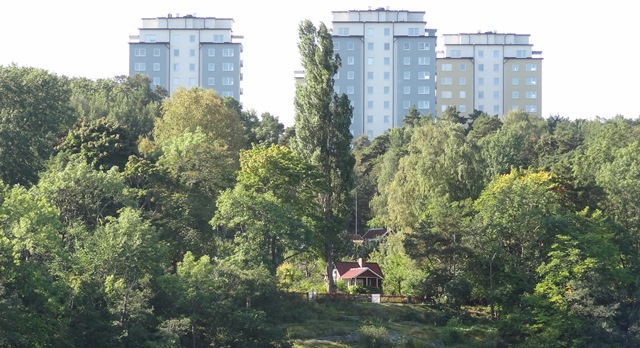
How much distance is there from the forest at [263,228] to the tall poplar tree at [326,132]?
0.29 ft

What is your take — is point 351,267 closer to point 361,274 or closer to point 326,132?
point 361,274

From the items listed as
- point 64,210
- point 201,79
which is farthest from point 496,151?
point 201,79

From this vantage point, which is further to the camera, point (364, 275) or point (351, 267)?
point (351, 267)

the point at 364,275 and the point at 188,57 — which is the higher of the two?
the point at 188,57

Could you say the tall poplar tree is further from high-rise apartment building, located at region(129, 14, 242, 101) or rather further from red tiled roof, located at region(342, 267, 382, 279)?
high-rise apartment building, located at region(129, 14, 242, 101)

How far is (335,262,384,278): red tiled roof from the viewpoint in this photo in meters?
67.7

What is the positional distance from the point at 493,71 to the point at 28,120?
8037cm

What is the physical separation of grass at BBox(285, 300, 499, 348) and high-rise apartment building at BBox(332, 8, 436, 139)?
63515 millimetres

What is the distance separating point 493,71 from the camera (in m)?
132

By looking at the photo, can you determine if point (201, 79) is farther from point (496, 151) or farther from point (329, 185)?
point (329, 185)

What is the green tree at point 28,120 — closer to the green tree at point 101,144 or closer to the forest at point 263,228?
the forest at point 263,228

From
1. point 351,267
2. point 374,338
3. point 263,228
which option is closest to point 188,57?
point 351,267

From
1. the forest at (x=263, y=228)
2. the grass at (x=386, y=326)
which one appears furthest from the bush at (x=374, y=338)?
the forest at (x=263, y=228)

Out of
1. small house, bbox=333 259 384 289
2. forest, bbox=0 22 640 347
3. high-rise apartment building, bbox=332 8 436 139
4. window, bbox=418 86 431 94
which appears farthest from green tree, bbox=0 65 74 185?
window, bbox=418 86 431 94
